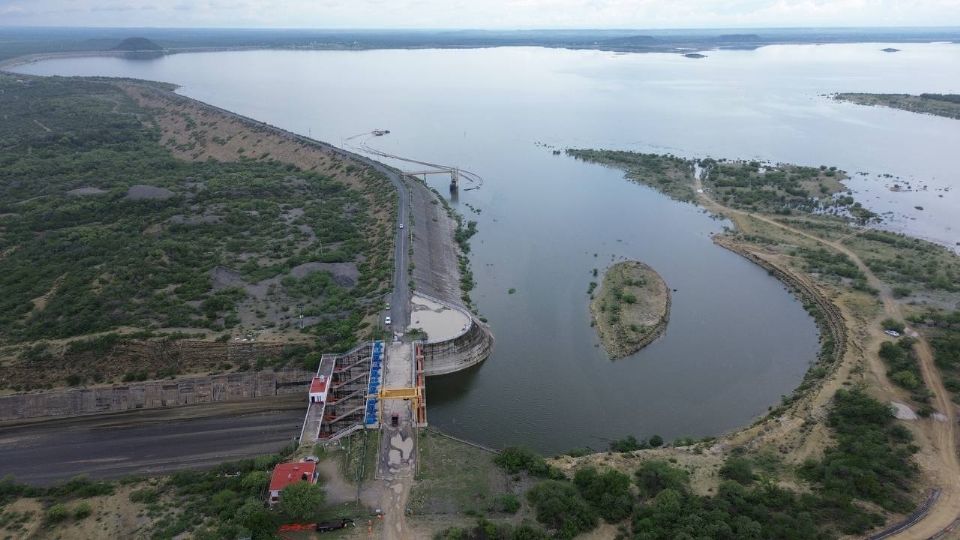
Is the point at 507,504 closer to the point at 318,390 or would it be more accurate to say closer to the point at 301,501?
the point at 301,501

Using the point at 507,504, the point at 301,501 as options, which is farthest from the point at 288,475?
the point at 507,504

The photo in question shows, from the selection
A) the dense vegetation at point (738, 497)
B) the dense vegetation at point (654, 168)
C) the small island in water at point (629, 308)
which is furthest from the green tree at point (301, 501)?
the dense vegetation at point (654, 168)

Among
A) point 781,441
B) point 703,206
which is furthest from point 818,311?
point 703,206

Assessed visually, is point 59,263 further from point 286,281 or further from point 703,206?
point 703,206

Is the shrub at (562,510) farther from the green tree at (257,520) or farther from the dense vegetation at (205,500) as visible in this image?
the green tree at (257,520)

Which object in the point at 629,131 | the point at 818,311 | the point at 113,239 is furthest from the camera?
the point at 629,131

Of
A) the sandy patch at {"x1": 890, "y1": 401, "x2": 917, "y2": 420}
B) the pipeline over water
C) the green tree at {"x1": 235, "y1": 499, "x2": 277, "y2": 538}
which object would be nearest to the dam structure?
the green tree at {"x1": 235, "y1": 499, "x2": 277, "y2": 538}
